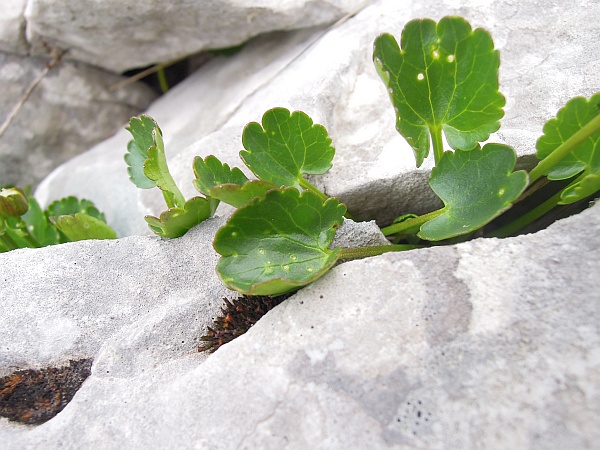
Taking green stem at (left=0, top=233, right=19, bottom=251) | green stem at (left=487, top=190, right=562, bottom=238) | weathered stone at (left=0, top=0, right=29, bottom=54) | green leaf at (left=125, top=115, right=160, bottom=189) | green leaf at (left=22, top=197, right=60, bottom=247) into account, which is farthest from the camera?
weathered stone at (left=0, top=0, right=29, bottom=54)

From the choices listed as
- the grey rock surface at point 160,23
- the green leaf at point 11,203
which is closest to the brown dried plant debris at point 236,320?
the green leaf at point 11,203

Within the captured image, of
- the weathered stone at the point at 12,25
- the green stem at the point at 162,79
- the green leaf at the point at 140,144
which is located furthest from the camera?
the green stem at the point at 162,79

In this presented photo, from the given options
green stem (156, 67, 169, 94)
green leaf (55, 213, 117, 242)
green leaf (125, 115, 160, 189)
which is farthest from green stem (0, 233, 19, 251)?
green stem (156, 67, 169, 94)

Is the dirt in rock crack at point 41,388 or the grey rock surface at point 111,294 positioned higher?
the grey rock surface at point 111,294

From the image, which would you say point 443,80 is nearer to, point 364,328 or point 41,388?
point 364,328

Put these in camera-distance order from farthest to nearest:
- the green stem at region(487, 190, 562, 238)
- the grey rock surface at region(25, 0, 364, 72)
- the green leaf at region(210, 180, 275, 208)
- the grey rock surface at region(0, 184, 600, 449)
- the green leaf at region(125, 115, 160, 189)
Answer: the grey rock surface at region(25, 0, 364, 72) → the green leaf at region(125, 115, 160, 189) → the green stem at region(487, 190, 562, 238) → the green leaf at region(210, 180, 275, 208) → the grey rock surface at region(0, 184, 600, 449)

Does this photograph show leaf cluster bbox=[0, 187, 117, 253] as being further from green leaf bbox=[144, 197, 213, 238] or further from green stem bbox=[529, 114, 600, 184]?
green stem bbox=[529, 114, 600, 184]

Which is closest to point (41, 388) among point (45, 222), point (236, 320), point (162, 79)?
point (236, 320)

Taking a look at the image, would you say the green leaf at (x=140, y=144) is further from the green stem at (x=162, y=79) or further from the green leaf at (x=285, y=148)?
the green stem at (x=162, y=79)
